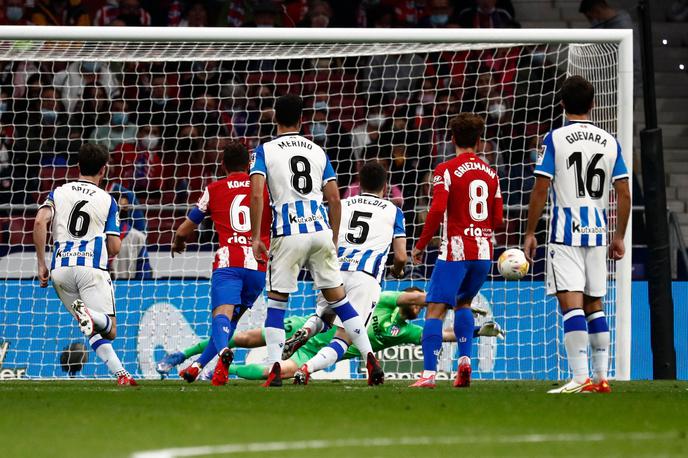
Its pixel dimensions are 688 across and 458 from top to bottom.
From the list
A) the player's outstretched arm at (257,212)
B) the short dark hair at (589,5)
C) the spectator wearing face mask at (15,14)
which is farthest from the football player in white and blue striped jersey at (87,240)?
the spectator wearing face mask at (15,14)

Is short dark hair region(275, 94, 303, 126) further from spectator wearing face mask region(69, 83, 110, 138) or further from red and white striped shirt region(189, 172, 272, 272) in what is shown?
spectator wearing face mask region(69, 83, 110, 138)

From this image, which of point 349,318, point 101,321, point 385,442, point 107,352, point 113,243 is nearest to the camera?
point 385,442

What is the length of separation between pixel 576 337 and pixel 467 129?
1843 mm

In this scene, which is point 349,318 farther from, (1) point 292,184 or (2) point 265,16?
(2) point 265,16

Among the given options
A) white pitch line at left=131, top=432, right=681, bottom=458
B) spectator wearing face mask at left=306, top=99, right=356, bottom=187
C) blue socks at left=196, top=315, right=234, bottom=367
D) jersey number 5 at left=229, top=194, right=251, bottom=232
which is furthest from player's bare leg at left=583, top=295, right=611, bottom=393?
spectator wearing face mask at left=306, top=99, right=356, bottom=187

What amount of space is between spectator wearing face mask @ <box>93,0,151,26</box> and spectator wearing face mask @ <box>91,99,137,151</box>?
2971 mm

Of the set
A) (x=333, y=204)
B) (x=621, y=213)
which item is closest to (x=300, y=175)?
(x=333, y=204)

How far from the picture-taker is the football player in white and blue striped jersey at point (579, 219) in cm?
845

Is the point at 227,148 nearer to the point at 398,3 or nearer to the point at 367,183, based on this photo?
the point at 367,183

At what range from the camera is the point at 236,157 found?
1042 centimetres

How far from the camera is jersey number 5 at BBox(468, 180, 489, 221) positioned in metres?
9.41

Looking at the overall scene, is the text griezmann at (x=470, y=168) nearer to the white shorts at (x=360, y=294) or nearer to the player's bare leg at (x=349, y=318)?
the player's bare leg at (x=349, y=318)

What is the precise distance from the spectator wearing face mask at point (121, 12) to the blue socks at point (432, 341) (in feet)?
31.1

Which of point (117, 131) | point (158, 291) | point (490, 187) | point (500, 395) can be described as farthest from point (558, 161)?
point (117, 131)
